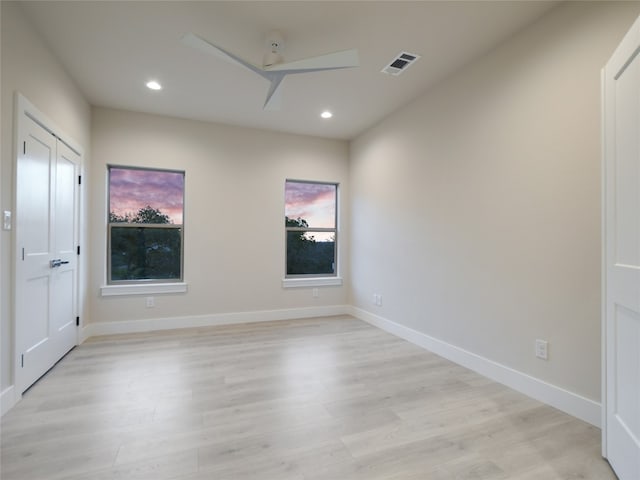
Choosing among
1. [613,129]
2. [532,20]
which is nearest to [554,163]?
[613,129]

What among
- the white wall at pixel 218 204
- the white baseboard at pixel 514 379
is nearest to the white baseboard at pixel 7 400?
the white wall at pixel 218 204

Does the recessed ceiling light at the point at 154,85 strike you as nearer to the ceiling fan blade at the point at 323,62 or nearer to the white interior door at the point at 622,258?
the ceiling fan blade at the point at 323,62

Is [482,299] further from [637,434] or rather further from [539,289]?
[637,434]

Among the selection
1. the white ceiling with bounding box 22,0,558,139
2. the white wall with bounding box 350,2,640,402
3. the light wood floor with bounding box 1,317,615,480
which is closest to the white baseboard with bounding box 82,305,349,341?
the light wood floor with bounding box 1,317,615,480

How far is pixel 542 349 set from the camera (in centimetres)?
227

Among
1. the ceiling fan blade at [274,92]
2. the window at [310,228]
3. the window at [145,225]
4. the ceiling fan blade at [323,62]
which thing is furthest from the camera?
the window at [310,228]

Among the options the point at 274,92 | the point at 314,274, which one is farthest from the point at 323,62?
the point at 314,274

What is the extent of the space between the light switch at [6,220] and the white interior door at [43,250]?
0.10 meters

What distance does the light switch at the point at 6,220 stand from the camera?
2.04 m

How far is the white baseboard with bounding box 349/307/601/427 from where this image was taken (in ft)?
6.58

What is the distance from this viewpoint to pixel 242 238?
4453mm

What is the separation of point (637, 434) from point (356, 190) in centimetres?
392

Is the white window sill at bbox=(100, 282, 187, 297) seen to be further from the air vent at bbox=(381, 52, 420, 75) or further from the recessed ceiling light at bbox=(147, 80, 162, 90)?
the air vent at bbox=(381, 52, 420, 75)

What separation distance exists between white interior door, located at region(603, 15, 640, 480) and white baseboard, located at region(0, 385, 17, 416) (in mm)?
3428
